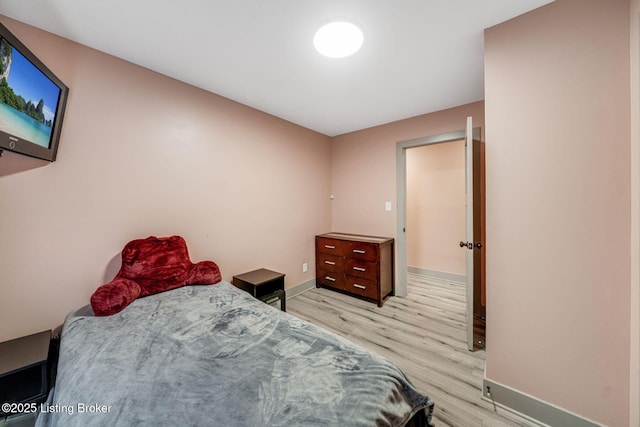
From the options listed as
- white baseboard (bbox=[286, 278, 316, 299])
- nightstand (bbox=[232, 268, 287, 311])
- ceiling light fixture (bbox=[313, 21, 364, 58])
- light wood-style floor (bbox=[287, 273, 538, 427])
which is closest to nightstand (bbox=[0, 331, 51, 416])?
nightstand (bbox=[232, 268, 287, 311])

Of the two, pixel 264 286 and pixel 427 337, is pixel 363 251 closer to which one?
pixel 427 337

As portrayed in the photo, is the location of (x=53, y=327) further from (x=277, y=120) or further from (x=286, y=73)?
(x=277, y=120)

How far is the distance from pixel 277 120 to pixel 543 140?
2736mm

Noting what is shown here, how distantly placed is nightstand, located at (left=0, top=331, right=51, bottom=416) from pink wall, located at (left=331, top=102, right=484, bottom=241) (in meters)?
3.32

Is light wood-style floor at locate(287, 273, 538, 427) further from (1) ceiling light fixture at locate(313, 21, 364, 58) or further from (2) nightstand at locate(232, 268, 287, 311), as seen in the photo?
(1) ceiling light fixture at locate(313, 21, 364, 58)

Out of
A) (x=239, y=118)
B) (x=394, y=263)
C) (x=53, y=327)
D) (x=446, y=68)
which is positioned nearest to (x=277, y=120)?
(x=239, y=118)

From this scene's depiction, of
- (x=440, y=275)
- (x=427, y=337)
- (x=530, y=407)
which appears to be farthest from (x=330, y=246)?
(x=530, y=407)

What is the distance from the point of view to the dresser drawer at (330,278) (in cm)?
334

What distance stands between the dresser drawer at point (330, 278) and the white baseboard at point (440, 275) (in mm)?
1779

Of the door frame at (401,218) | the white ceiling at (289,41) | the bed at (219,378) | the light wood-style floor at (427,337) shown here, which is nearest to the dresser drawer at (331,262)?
the light wood-style floor at (427,337)

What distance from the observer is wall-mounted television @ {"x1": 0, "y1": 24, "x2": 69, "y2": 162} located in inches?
45.4

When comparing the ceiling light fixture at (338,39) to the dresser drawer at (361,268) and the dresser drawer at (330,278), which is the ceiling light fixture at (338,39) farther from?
the dresser drawer at (330,278)

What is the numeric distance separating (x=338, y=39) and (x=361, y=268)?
8.24 feet

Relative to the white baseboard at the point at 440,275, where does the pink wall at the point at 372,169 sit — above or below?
above
